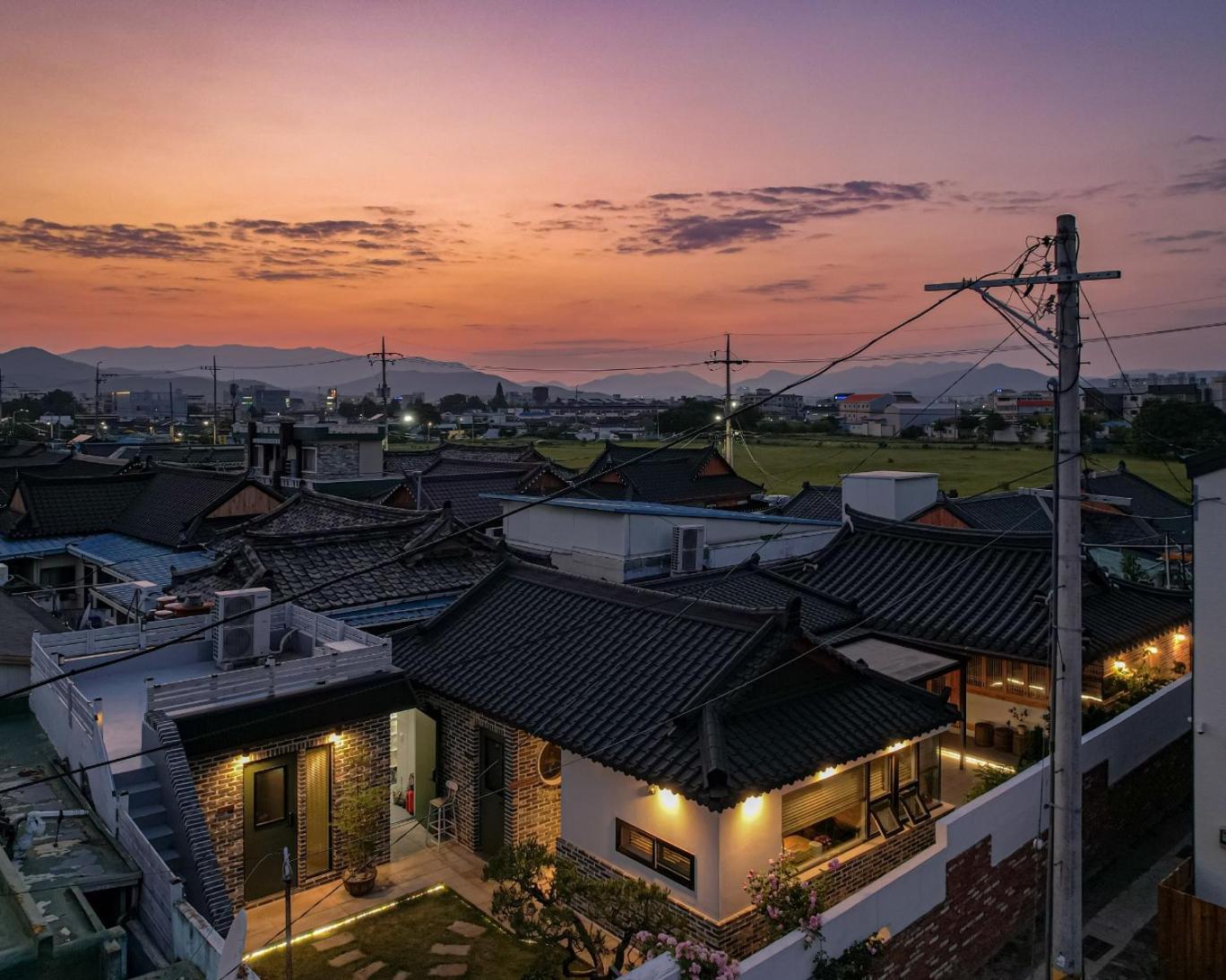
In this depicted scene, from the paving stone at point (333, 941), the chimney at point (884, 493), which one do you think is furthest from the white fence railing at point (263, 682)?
the chimney at point (884, 493)

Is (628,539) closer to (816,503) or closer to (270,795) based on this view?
(270,795)

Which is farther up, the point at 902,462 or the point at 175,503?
the point at 902,462

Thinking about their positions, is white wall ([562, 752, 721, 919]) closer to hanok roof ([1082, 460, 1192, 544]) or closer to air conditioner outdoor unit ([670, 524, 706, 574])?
air conditioner outdoor unit ([670, 524, 706, 574])

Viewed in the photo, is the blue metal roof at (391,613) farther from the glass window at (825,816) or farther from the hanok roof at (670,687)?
the glass window at (825,816)

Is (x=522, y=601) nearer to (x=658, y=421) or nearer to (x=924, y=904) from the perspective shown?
(x=924, y=904)

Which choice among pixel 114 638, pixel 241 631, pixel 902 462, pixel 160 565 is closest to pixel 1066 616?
pixel 241 631

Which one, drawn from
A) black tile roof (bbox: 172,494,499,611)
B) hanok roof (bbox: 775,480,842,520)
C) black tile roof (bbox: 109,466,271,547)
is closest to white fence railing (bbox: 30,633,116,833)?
black tile roof (bbox: 172,494,499,611)

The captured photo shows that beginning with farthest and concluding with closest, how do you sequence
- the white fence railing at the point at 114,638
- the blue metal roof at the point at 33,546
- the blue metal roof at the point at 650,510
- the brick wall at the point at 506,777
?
the blue metal roof at the point at 33,546, the blue metal roof at the point at 650,510, the white fence railing at the point at 114,638, the brick wall at the point at 506,777
